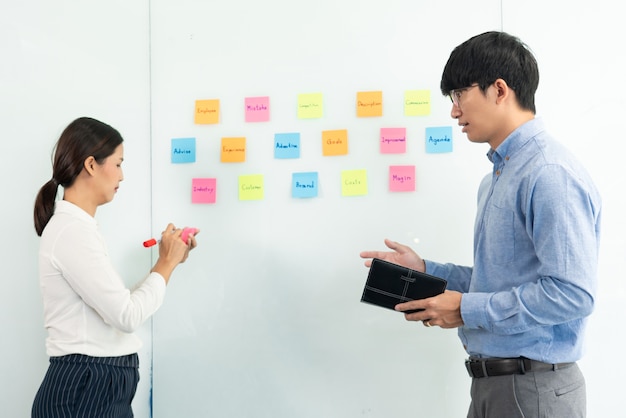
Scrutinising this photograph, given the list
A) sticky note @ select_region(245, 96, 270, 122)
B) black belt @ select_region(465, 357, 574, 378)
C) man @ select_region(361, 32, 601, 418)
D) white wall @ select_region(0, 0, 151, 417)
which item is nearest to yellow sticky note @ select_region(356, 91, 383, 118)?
sticky note @ select_region(245, 96, 270, 122)

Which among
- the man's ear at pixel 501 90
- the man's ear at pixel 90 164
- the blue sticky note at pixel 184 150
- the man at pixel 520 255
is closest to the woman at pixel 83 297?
the man's ear at pixel 90 164

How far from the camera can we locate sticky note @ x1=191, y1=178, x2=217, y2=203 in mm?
1630

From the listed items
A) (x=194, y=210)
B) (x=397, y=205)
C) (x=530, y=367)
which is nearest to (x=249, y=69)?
(x=194, y=210)

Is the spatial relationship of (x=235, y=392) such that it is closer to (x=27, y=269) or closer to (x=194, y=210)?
(x=194, y=210)

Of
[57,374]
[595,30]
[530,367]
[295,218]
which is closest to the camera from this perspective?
Answer: [530,367]

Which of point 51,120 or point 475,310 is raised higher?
point 51,120

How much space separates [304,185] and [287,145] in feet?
0.40

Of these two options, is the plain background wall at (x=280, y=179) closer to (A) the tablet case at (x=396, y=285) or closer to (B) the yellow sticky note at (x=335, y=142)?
(B) the yellow sticky note at (x=335, y=142)

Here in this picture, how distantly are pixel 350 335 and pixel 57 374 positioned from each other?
74cm

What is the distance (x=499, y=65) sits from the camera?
3.56 ft

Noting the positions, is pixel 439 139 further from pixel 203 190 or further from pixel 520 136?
pixel 203 190

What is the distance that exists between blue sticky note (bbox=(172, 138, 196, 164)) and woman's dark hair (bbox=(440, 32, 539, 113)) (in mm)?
829

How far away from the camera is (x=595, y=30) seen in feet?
4.86

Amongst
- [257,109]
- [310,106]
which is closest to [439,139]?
[310,106]
